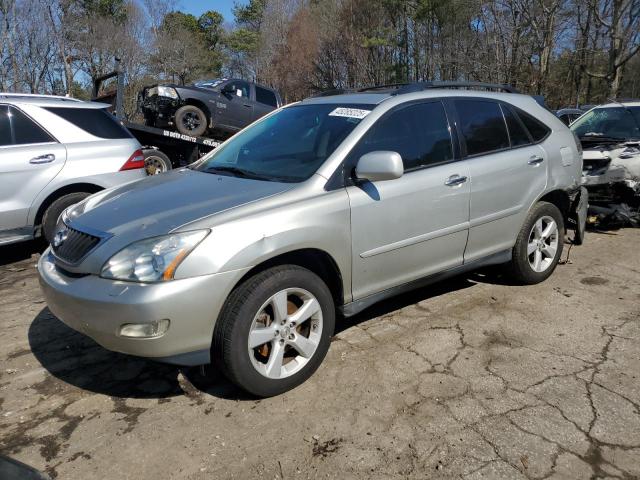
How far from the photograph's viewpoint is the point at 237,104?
1234cm

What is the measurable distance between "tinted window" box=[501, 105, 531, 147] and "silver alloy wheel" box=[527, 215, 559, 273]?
695 millimetres

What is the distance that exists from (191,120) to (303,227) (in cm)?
943

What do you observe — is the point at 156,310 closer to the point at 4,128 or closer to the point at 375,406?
the point at 375,406

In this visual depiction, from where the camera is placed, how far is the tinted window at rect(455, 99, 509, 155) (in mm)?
4008

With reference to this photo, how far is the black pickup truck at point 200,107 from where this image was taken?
11391mm

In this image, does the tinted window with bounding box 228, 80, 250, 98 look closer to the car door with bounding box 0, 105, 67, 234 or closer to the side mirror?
the car door with bounding box 0, 105, 67, 234

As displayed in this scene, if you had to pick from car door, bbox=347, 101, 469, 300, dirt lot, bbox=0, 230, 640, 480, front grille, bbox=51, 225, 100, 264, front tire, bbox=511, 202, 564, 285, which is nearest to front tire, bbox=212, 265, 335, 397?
dirt lot, bbox=0, 230, 640, 480

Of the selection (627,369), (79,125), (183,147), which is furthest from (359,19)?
(627,369)

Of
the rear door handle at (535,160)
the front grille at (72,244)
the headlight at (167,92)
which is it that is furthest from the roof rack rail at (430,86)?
the headlight at (167,92)

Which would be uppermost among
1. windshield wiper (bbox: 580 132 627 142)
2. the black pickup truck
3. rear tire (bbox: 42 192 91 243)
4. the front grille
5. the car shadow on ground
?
the black pickup truck

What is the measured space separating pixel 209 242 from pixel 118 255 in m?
0.48

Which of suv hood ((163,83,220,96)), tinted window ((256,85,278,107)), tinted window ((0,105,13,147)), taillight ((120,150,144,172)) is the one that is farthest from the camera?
tinted window ((256,85,278,107))

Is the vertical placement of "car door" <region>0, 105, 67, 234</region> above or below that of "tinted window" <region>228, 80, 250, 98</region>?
below

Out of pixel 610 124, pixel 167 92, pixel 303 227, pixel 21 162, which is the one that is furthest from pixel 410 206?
pixel 167 92
